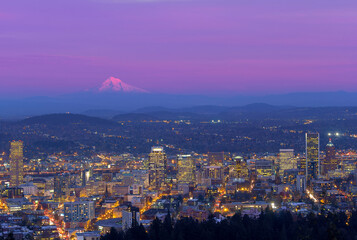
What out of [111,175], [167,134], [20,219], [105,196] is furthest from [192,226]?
[167,134]

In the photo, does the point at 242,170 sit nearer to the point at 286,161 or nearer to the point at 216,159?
the point at 286,161

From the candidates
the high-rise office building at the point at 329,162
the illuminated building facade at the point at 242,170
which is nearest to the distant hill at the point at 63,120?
the high-rise office building at the point at 329,162

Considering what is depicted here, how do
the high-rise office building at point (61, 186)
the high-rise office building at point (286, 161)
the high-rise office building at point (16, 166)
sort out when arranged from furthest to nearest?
the high-rise office building at point (286, 161) → the high-rise office building at point (16, 166) → the high-rise office building at point (61, 186)

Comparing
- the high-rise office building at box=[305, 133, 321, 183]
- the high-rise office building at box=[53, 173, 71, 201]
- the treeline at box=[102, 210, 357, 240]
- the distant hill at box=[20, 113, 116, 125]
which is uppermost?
the distant hill at box=[20, 113, 116, 125]

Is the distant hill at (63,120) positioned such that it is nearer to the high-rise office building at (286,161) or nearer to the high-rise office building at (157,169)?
the high-rise office building at (286,161)

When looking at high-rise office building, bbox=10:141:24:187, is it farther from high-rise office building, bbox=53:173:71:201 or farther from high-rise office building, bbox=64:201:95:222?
high-rise office building, bbox=64:201:95:222

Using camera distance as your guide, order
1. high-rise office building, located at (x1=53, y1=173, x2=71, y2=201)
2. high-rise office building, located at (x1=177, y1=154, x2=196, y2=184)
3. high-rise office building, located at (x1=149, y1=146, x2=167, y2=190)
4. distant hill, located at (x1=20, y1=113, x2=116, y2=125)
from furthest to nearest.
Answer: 1. distant hill, located at (x1=20, y1=113, x2=116, y2=125)
2. high-rise office building, located at (x1=177, y1=154, x2=196, y2=184)
3. high-rise office building, located at (x1=149, y1=146, x2=167, y2=190)
4. high-rise office building, located at (x1=53, y1=173, x2=71, y2=201)

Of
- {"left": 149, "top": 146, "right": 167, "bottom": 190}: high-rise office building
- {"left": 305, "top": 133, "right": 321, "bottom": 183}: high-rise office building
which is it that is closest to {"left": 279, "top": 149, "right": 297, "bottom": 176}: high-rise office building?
{"left": 305, "top": 133, "right": 321, "bottom": 183}: high-rise office building

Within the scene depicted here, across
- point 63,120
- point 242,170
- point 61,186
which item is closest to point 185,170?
point 242,170
